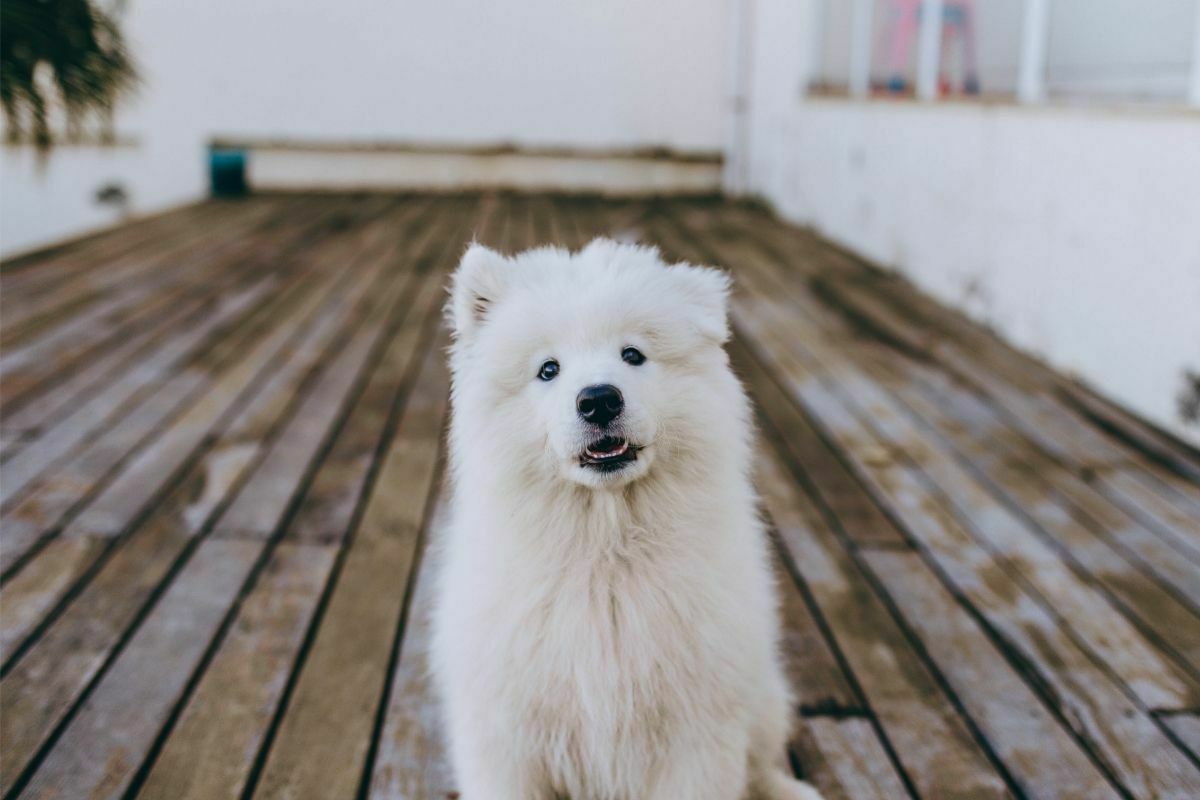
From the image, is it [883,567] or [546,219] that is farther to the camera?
[546,219]

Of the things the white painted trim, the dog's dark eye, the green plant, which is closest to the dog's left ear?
the dog's dark eye

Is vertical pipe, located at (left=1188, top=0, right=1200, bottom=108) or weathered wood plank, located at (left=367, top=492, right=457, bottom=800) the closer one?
weathered wood plank, located at (left=367, top=492, right=457, bottom=800)

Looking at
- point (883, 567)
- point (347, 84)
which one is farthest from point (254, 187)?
point (883, 567)

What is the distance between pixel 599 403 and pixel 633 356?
0.16 metres

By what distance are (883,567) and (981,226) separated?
2.82m

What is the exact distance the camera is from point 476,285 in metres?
1.67

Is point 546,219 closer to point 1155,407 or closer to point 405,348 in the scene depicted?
point 405,348

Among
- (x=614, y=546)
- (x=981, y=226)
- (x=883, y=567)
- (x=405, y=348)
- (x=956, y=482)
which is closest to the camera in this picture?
(x=614, y=546)

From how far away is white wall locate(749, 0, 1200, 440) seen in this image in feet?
11.5

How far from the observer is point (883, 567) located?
102 inches

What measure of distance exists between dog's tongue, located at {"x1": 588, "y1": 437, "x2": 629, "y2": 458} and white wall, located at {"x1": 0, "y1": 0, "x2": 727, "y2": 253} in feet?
27.0

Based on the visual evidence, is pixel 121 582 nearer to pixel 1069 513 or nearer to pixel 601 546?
pixel 601 546

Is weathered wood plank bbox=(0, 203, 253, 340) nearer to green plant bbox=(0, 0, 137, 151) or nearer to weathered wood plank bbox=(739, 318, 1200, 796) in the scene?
green plant bbox=(0, 0, 137, 151)

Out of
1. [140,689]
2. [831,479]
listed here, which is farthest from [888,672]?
[140,689]
